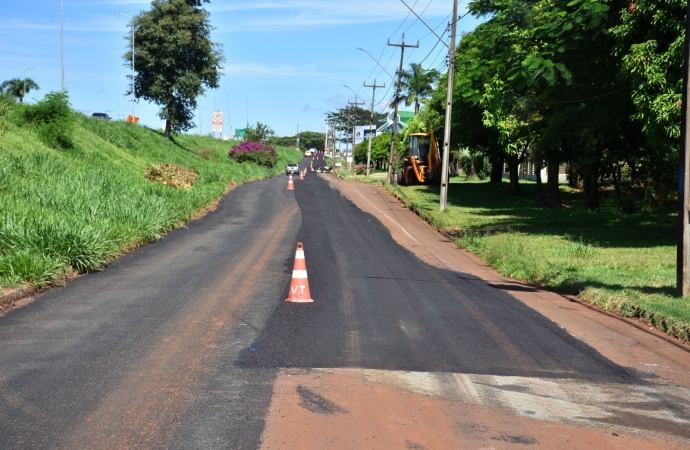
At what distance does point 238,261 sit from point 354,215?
12990 millimetres

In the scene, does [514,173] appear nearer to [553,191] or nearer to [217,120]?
[553,191]

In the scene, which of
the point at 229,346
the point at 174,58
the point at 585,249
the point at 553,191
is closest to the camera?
the point at 229,346

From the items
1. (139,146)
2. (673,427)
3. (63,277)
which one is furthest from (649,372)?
(139,146)

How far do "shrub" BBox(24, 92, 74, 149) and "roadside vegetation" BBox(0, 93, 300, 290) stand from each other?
4cm

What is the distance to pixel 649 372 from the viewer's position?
7848 mm

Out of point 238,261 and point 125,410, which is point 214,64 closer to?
point 238,261

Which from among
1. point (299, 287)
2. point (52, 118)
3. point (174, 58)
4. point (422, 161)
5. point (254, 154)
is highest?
point (174, 58)

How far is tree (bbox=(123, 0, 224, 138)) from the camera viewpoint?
60219 millimetres

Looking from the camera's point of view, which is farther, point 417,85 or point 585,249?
point 417,85

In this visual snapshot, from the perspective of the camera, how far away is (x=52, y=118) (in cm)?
3366

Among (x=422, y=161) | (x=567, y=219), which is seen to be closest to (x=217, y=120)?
(x=422, y=161)

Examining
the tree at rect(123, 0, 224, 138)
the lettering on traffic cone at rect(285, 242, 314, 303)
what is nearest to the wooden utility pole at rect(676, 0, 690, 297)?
the lettering on traffic cone at rect(285, 242, 314, 303)

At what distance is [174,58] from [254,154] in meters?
18.4

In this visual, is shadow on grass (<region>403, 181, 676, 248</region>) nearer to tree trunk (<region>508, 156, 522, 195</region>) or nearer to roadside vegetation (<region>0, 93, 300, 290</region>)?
tree trunk (<region>508, 156, 522, 195</region>)
